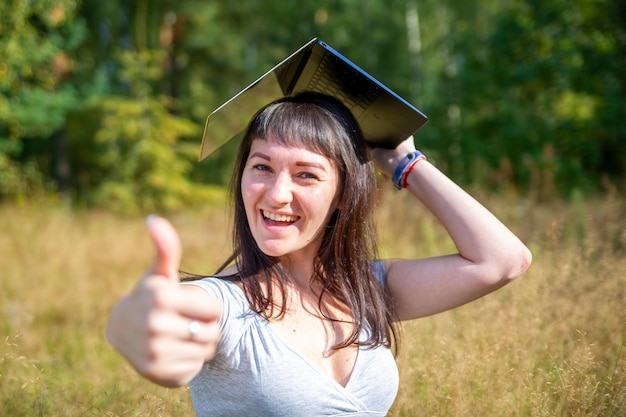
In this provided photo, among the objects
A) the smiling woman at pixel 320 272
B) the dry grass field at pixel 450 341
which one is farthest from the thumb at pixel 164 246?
the dry grass field at pixel 450 341

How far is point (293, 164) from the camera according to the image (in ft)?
5.29

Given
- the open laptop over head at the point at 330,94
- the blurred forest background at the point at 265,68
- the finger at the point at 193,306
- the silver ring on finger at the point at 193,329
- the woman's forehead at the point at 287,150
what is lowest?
the silver ring on finger at the point at 193,329

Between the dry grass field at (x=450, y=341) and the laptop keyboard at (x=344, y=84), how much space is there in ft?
2.44

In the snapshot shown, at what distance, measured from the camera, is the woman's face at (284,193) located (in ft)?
5.26

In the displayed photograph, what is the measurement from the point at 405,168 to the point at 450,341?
0.96 metres

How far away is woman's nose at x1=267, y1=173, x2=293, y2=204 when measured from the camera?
1.57m

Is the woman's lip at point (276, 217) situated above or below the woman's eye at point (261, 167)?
below

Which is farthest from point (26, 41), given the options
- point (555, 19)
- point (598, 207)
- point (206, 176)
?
point (206, 176)

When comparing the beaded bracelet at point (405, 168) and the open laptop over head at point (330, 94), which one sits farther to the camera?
the beaded bracelet at point (405, 168)

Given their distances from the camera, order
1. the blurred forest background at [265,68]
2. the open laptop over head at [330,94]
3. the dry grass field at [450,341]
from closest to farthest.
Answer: the open laptop over head at [330,94]
the dry grass field at [450,341]
the blurred forest background at [265,68]

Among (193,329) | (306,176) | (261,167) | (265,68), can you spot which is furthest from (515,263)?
(265,68)

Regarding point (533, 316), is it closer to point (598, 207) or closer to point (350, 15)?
point (598, 207)

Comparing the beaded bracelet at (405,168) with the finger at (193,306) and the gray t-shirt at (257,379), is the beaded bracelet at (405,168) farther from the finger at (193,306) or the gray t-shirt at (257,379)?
the finger at (193,306)

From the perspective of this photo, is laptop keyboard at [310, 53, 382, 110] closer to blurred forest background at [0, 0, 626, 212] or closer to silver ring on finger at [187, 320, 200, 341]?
silver ring on finger at [187, 320, 200, 341]
